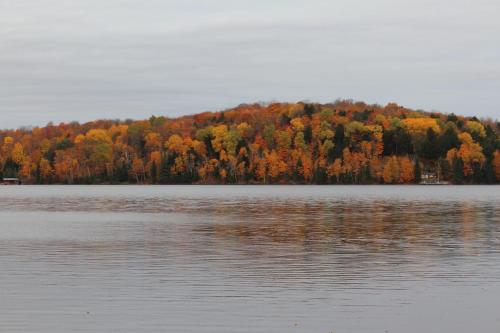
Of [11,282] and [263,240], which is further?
[263,240]

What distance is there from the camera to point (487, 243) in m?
44.7

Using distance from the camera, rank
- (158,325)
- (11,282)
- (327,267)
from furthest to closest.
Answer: (327,267) → (11,282) → (158,325)

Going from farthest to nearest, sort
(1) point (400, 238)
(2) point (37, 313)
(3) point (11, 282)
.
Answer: (1) point (400, 238) < (3) point (11, 282) < (2) point (37, 313)

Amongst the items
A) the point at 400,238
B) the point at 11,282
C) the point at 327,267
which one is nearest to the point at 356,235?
the point at 400,238

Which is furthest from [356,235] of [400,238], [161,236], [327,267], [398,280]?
[398,280]

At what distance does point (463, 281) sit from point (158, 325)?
13209mm

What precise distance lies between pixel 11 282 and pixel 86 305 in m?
6.20

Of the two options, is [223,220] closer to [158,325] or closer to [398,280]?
[398,280]

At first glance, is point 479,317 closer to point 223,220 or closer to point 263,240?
point 263,240

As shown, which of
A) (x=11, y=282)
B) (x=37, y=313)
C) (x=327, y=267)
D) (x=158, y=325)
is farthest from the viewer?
(x=327, y=267)

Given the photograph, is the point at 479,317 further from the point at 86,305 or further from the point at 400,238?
the point at 400,238

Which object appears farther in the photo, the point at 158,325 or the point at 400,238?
the point at 400,238

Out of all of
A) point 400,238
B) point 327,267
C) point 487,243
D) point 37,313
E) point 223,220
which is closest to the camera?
point 37,313

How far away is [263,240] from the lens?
1853 inches
